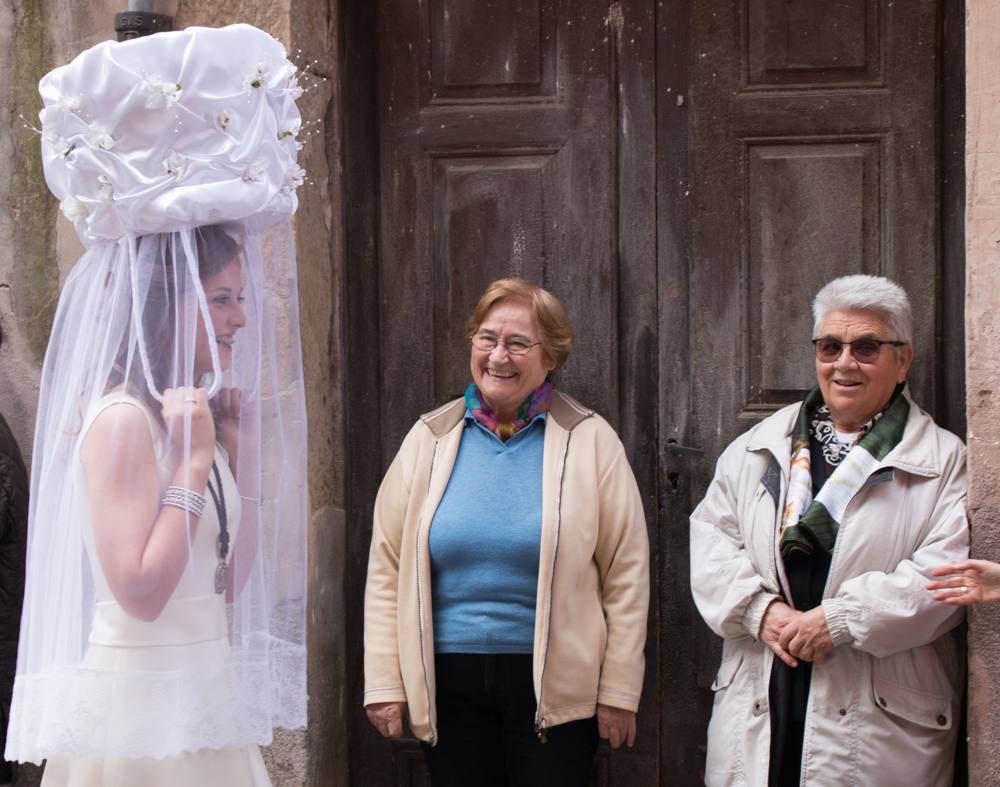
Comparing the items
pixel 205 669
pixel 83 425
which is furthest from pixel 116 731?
pixel 83 425

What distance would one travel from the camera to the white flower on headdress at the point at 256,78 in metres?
2.43

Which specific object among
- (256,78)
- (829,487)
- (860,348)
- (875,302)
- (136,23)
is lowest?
(829,487)

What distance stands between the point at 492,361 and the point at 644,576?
2.12 feet

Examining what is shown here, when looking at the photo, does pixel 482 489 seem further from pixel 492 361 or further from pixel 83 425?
pixel 83 425

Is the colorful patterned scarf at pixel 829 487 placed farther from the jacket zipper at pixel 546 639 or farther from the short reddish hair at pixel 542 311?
the short reddish hair at pixel 542 311

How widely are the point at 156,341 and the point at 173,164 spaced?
31 centimetres

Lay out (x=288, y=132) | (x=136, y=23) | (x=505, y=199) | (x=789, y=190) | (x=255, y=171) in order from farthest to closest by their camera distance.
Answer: (x=505, y=199), (x=789, y=190), (x=136, y=23), (x=288, y=132), (x=255, y=171)

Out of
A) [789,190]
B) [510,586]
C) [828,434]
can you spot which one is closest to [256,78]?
[510,586]

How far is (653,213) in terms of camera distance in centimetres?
378

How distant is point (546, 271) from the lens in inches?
150

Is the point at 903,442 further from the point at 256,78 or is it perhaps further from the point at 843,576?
the point at 256,78

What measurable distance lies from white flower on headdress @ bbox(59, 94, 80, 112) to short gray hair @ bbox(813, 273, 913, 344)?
1.81m

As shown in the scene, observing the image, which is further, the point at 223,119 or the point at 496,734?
the point at 496,734

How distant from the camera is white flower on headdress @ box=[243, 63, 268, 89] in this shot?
2426 millimetres
